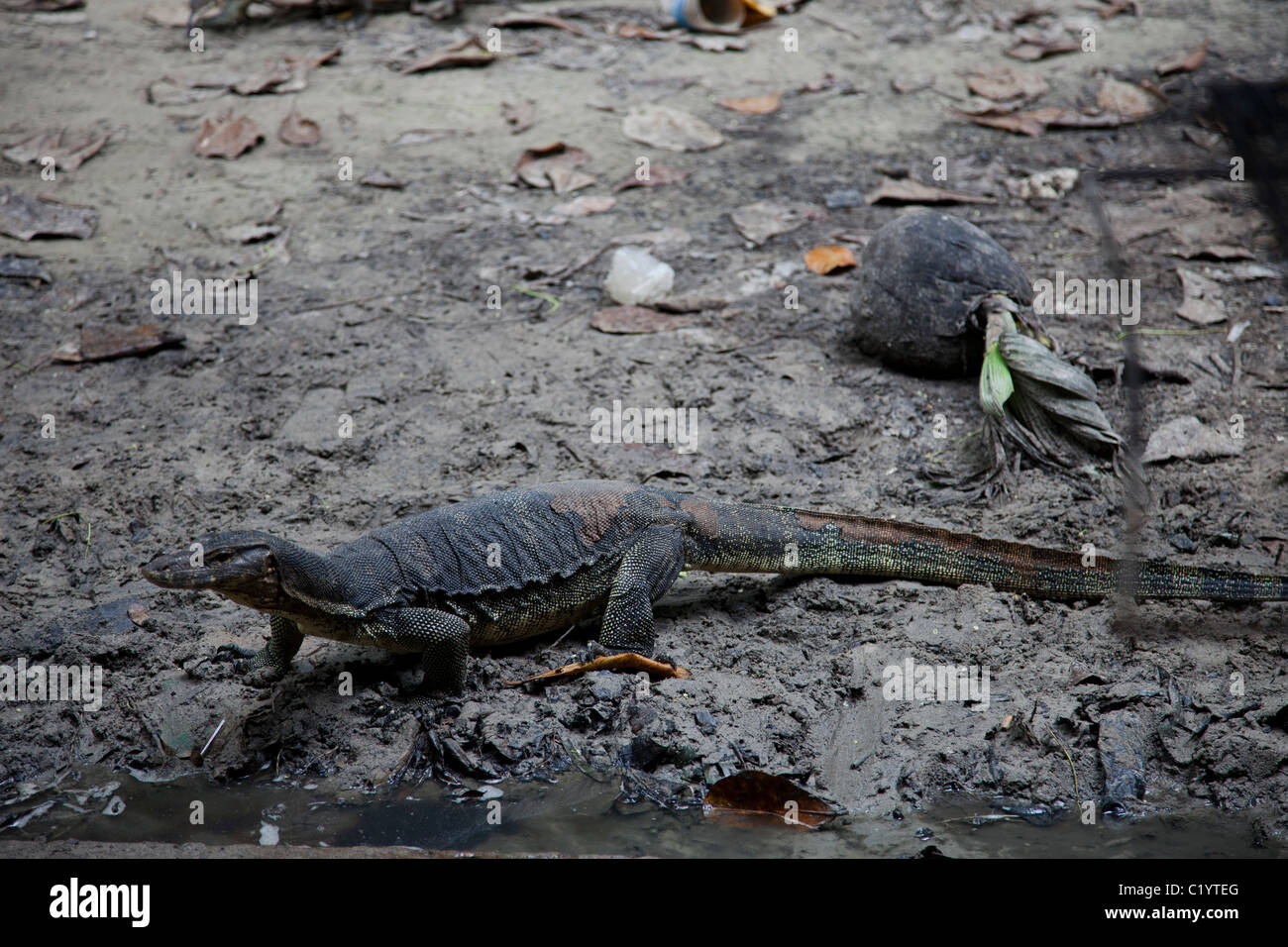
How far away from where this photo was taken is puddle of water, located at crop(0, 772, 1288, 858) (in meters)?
3.56

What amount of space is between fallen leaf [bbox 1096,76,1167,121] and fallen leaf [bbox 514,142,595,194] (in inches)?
196

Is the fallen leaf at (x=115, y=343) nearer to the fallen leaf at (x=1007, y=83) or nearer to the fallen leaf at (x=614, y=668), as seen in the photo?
the fallen leaf at (x=614, y=668)

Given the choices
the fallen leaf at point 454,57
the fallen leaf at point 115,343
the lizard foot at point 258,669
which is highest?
the fallen leaf at point 454,57

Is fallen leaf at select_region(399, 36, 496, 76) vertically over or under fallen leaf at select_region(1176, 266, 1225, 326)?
over

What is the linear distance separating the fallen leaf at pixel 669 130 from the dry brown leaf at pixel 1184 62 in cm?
452

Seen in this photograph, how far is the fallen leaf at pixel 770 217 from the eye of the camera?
814cm

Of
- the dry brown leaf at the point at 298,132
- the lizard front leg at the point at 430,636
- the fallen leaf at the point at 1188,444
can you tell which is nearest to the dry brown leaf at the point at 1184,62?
the fallen leaf at the point at 1188,444

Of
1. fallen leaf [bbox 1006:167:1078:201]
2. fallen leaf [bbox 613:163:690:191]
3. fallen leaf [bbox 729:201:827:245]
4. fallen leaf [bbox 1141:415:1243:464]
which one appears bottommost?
fallen leaf [bbox 1141:415:1243:464]

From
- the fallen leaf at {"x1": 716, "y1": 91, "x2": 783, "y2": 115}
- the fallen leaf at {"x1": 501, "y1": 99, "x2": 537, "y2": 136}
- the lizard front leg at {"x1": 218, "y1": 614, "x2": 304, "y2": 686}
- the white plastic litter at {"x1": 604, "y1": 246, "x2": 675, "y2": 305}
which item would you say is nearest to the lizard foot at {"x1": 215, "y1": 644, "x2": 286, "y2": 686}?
the lizard front leg at {"x1": 218, "y1": 614, "x2": 304, "y2": 686}

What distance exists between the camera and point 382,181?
8.91 metres

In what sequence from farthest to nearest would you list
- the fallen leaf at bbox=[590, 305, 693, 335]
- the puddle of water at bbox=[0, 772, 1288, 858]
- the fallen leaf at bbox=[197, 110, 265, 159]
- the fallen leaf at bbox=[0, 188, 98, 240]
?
the fallen leaf at bbox=[197, 110, 265, 159], the fallen leaf at bbox=[0, 188, 98, 240], the fallen leaf at bbox=[590, 305, 693, 335], the puddle of water at bbox=[0, 772, 1288, 858]

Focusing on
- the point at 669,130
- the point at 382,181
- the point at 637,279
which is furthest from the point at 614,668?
the point at 669,130

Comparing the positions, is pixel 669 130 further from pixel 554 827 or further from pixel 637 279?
pixel 554 827

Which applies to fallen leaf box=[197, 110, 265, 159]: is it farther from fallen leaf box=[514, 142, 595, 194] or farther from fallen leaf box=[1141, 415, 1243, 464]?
fallen leaf box=[1141, 415, 1243, 464]
